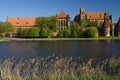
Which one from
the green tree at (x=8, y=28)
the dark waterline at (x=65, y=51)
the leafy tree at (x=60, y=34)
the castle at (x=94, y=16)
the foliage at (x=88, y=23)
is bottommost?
the leafy tree at (x=60, y=34)

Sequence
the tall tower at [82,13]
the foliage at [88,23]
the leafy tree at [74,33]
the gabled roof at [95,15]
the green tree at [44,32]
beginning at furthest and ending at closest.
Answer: the gabled roof at [95,15] < the tall tower at [82,13] < the foliage at [88,23] < the green tree at [44,32] < the leafy tree at [74,33]

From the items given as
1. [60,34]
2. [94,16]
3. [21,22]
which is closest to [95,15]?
[94,16]

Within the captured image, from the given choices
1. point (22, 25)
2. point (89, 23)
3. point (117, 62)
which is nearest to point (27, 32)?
point (22, 25)

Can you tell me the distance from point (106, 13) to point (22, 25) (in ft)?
126

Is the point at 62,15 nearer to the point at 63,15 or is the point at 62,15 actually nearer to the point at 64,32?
the point at 63,15

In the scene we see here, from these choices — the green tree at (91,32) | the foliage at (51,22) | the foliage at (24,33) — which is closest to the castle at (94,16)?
the foliage at (51,22)

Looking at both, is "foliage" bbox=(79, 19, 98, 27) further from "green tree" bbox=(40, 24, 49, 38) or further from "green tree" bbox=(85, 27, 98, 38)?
"green tree" bbox=(40, 24, 49, 38)

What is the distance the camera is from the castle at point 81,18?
11612 cm

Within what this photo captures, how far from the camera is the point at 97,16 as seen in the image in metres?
136

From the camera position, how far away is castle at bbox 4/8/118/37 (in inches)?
4572

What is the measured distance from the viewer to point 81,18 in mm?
133875

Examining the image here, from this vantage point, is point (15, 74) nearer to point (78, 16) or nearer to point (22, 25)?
point (22, 25)

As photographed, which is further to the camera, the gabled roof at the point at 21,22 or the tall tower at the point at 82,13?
the tall tower at the point at 82,13

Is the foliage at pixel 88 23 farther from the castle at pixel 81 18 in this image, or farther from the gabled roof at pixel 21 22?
the gabled roof at pixel 21 22
